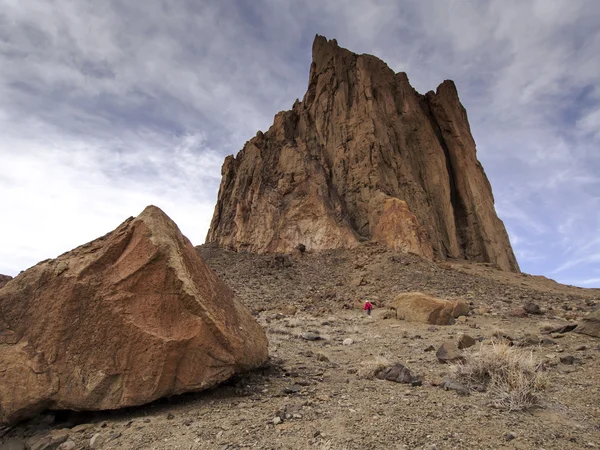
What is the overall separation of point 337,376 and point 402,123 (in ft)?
114

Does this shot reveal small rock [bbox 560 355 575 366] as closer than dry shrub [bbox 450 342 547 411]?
No

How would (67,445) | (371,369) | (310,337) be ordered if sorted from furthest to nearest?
1. (310,337)
2. (371,369)
3. (67,445)

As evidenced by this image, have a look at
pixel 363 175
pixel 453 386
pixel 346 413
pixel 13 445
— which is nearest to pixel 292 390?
pixel 346 413

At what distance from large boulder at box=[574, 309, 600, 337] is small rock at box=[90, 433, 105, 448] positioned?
27.4ft

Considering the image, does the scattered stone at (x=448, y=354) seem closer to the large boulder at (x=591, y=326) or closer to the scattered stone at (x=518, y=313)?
the large boulder at (x=591, y=326)

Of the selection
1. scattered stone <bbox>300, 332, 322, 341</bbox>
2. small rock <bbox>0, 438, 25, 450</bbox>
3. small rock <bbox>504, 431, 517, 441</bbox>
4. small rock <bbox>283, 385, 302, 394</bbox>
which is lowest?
small rock <bbox>0, 438, 25, 450</bbox>

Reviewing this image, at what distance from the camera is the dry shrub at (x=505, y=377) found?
13.2ft

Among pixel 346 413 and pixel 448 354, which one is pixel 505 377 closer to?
pixel 448 354

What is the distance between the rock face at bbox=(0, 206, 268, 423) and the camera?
14.8 ft

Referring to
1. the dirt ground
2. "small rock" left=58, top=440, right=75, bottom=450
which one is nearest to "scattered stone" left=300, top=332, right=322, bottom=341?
the dirt ground

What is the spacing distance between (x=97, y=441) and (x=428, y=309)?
433 inches

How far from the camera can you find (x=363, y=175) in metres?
31.7

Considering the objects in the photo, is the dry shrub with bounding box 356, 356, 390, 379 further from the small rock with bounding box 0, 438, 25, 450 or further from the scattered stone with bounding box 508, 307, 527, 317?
the scattered stone with bounding box 508, 307, 527, 317

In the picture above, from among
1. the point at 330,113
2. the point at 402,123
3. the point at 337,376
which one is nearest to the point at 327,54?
the point at 330,113
